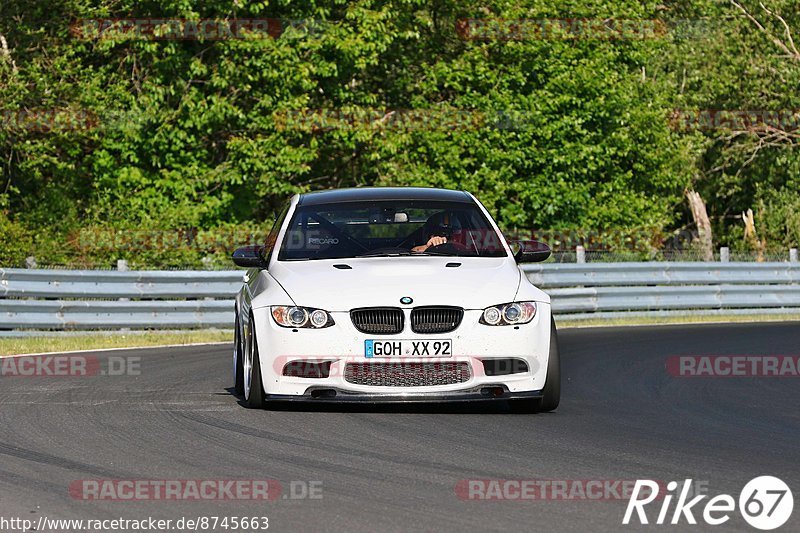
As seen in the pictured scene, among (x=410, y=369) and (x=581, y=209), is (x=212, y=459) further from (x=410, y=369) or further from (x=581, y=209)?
(x=581, y=209)

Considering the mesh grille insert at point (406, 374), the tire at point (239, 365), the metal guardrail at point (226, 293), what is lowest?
the metal guardrail at point (226, 293)

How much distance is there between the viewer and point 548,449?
26.2 feet

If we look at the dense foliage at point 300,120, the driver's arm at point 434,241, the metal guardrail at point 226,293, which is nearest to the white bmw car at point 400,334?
the driver's arm at point 434,241

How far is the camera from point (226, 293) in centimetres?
2028

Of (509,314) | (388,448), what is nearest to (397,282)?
(509,314)

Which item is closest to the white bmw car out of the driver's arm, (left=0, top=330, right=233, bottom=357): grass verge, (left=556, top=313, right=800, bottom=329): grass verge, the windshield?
the windshield

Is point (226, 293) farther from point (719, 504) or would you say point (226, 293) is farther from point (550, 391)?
point (719, 504)

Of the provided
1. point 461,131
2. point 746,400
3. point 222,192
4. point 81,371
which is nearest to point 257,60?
point 222,192

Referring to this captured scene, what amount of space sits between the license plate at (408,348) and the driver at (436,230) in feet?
4.85

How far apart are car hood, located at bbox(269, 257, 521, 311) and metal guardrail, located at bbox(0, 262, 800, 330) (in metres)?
9.44

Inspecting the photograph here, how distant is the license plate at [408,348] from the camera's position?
9250mm

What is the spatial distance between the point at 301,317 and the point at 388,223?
5.84 ft

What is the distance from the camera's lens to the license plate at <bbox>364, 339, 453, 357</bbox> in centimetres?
925

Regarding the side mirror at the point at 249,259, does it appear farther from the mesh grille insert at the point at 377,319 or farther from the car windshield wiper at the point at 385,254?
the mesh grille insert at the point at 377,319
